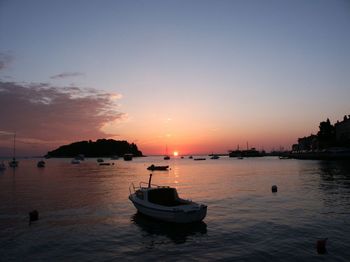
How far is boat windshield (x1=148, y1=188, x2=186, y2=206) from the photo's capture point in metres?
29.7

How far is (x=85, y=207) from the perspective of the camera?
37.1 m

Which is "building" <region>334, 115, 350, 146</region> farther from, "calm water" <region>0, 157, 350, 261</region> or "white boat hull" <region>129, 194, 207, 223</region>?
"white boat hull" <region>129, 194, 207, 223</region>

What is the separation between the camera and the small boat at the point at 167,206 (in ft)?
84.8

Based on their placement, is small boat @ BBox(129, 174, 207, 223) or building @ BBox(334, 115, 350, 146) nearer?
small boat @ BBox(129, 174, 207, 223)

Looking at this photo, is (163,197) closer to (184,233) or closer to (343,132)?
(184,233)

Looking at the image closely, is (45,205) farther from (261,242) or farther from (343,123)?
(343,123)

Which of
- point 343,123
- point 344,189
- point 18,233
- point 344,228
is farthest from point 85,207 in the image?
point 343,123

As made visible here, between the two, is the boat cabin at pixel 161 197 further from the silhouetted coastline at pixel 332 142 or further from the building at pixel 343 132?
the building at pixel 343 132

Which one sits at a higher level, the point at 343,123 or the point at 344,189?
the point at 343,123

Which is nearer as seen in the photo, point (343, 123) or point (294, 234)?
point (294, 234)

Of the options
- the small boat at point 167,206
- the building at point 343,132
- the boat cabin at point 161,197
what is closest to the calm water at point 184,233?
the small boat at point 167,206

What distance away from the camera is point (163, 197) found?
98.6ft

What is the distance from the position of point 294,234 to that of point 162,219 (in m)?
10.9

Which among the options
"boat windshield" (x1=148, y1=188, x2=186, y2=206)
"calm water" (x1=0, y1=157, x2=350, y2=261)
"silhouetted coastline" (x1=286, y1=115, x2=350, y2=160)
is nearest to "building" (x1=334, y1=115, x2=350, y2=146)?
"silhouetted coastline" (x1=286, y1=115, x2=350, y2=160)
